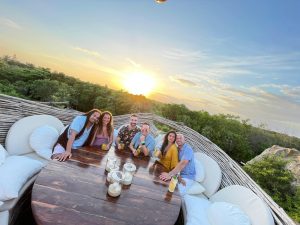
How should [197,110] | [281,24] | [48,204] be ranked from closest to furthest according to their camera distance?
[48,204]
[281,24]
[197,110]

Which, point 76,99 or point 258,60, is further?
point 76,99

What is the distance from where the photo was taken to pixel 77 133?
10.1 feet

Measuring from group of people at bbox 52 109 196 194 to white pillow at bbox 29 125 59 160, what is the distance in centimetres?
22

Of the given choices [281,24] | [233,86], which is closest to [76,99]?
[233,86]

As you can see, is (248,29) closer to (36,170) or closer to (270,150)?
(270,150)

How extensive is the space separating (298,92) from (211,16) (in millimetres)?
3106

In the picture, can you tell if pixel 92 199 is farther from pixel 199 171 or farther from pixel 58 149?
pixel 199 171

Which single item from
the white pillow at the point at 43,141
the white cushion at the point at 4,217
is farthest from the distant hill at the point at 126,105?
the white cushion at the point at 4,217

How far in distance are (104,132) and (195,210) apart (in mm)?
1606

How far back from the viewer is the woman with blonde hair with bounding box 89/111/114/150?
3.32 m

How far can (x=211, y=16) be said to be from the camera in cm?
525

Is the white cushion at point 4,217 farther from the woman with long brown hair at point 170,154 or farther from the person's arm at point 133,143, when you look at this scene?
the woman with long brown hair at point 170,154

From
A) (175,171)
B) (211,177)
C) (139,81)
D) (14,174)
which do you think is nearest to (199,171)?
(211,177)

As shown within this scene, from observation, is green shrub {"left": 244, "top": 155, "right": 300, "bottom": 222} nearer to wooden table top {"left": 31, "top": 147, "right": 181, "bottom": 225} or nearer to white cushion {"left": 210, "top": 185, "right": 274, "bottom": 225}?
white cushion {"left": 210, "top": 185, "right": 274, "bottom": 225}
